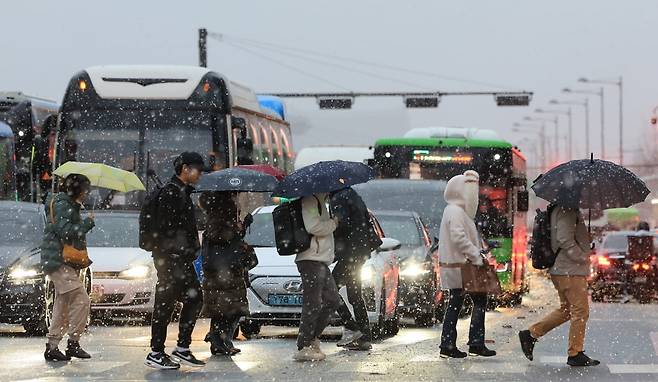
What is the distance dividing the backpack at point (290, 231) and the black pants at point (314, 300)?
0.76 ft

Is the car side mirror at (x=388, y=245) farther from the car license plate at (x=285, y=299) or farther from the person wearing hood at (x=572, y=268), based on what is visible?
the person wearing hood at (x=572, y=268)

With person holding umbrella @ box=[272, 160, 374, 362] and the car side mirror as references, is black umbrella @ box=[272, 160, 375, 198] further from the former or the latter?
the car side mirror

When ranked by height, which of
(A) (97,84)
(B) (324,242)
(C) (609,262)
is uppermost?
(A) (97,84)

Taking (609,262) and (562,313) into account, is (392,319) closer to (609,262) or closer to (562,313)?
(562,313)

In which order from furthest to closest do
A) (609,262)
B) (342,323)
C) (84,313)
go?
(609,262), (342,323), (84,313)

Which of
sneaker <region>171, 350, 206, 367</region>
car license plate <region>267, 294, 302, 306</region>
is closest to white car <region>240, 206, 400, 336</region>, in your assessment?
car license plate <region>267, 294, 302, 306</region>

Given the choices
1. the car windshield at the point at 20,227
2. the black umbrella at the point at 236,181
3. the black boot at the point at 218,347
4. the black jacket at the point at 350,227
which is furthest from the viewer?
the car windshield at the point at 20,227

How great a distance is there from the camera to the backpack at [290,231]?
599 inches

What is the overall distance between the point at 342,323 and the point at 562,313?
2929 mm

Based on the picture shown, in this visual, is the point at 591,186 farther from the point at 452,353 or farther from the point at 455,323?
the point at 452,353

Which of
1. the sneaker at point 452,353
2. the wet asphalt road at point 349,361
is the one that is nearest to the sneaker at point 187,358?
the wet asphalt road at point 349,361

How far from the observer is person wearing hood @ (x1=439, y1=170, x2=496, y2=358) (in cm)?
1531

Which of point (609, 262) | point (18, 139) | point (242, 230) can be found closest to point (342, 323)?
point (242, 230)

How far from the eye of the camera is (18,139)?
3228cm
